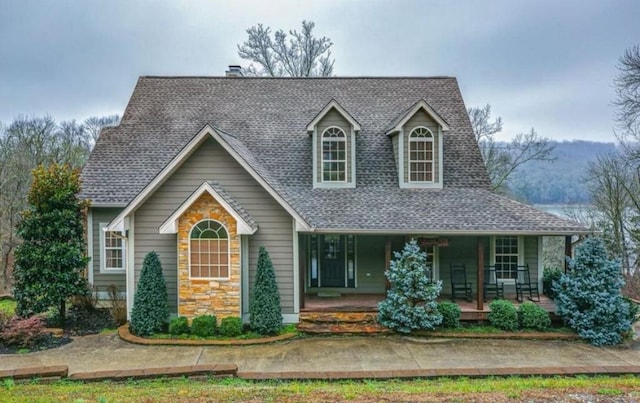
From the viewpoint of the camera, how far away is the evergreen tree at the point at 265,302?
10.6 meters

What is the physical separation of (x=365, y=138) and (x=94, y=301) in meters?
10.0

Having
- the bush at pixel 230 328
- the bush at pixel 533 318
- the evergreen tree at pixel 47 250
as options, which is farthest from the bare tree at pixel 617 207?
the evergreen tree at pixel 47 250

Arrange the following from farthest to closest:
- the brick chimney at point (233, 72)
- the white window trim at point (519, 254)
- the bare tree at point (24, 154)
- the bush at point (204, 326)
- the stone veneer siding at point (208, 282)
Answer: the bare tree at point (24, 154) < the brick chimney at point (233, 72) < the white window trim at point (519, 254) < the stone veneer siding at point (208, 282) < the bush at point (204, 326)

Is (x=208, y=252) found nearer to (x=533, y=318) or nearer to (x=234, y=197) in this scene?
(x=234, y=197)

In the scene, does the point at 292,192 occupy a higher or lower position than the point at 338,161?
lower

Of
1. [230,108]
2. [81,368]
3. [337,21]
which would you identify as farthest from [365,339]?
[337,21]

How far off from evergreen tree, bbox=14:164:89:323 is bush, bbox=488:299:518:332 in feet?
36.1

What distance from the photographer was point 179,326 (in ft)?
34.3

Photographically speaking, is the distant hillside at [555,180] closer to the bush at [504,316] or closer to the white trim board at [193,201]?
the bush at [504,316]

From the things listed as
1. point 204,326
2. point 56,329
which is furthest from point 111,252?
point 204,326

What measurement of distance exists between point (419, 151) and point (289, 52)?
1501cm

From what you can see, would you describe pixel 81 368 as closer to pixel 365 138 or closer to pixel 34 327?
pixel 34 327

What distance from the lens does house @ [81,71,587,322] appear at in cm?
1083

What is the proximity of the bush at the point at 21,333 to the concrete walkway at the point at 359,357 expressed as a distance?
1.84ft
